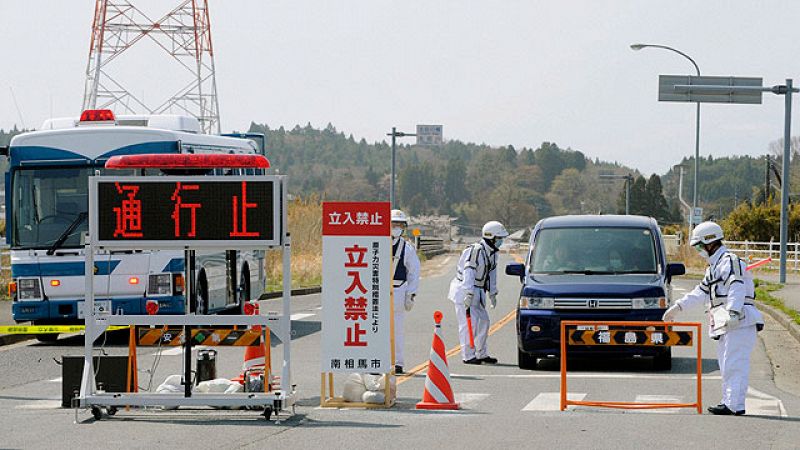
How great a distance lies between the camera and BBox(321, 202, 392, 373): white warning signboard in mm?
12477

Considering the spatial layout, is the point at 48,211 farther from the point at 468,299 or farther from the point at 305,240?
the point at 305,240

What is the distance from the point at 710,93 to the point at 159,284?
20.3 metres

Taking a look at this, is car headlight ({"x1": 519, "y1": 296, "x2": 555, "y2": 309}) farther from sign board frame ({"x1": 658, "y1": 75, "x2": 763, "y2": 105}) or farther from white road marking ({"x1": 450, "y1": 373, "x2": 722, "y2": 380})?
sign board frame ({"x1": 658, "y1": 75, "x2": 763, "y2": 105})

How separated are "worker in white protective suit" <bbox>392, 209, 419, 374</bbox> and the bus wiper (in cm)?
584

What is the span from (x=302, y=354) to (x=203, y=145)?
4.67 metres

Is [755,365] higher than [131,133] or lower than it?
lower

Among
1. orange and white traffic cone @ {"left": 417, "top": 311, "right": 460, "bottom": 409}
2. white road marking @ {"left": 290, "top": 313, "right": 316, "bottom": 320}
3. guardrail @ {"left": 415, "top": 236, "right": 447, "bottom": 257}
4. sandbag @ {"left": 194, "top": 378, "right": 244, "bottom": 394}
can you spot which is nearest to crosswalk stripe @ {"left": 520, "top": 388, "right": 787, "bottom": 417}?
orange and white traffic cone @ {"left": 417, "top": 311, "right": 460, "bottom": 409}

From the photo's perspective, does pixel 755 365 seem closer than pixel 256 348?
No

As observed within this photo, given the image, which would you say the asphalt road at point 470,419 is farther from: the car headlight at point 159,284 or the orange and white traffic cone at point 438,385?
the car headlight at point 159,284

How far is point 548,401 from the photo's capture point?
13.2 m

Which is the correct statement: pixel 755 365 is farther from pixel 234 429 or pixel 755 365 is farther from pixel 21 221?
pixel 21 221

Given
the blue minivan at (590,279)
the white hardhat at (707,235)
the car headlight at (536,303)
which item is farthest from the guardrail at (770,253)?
the white hardhat at (707,235)

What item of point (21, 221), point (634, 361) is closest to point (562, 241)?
point (634, 361)

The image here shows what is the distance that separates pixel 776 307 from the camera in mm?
27266
